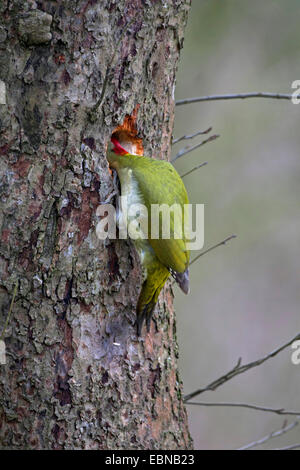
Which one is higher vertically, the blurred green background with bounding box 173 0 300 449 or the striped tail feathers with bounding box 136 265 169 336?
the blurred green background with bounding box 173 0 300 449

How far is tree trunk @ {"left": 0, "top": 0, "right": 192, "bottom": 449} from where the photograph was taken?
237 centimetres

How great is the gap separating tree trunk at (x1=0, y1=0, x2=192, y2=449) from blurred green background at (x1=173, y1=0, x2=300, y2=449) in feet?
10.0

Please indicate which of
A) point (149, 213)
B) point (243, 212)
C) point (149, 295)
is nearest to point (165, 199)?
point (149, 213)

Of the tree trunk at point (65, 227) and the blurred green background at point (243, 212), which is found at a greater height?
the blurred green background at point (243, 212)

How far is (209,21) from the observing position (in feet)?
18.1

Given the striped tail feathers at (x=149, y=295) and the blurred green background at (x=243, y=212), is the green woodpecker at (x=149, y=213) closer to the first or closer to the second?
the striped tail feathers at (x=149, y=295)

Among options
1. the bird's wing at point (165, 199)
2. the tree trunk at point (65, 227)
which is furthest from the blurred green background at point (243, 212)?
the tree trunk at point (65, 227)

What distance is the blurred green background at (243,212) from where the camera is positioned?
5.61 m

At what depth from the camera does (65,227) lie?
242 cm

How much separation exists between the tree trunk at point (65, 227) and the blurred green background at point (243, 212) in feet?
10.0

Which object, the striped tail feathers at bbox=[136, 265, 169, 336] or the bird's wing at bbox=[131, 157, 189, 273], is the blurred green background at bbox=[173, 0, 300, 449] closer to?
the bird's wing at bbox=[131, 157, 189, 273]

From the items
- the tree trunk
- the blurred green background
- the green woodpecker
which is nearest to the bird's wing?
the green woodpecker

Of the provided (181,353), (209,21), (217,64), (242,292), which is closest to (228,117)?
(217,64)

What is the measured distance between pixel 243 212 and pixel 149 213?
367 centimetres
